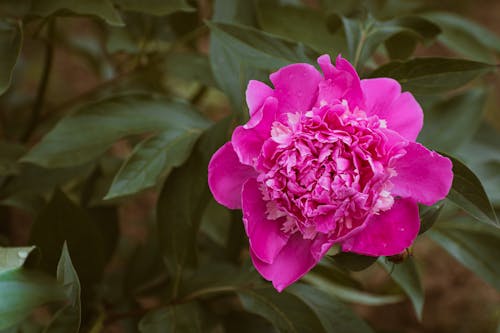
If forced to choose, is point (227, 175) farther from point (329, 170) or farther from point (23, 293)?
point (23, 293)

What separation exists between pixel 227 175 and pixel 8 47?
0.26m

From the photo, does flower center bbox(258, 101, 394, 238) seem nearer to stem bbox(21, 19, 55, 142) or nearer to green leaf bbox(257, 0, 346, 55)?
green leaf bbox(257, 0, 346, 55)

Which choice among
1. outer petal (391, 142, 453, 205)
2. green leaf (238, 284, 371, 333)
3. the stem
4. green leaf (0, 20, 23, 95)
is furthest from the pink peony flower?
the stem

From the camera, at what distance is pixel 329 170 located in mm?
466

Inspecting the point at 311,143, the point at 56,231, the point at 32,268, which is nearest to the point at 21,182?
the point at 56,231

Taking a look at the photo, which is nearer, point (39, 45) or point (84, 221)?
point (84, 221)

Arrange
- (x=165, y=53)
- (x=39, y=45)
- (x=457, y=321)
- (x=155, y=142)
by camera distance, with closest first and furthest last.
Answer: (x=155, y=142), (x=165, y=53), (x=457, y=321), (x=39, y=45)

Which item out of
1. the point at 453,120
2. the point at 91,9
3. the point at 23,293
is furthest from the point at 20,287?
the point at 453,120

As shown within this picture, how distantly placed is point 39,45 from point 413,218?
1.05m

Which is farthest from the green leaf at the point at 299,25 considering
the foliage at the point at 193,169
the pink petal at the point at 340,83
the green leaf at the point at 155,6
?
the pink petal at the point at 340,83

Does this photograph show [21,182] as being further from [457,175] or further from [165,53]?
[457,175]

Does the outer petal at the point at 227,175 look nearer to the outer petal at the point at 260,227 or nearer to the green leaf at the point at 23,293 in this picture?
the outer petal at the point at 260,227

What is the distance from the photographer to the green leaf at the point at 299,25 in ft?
2.38

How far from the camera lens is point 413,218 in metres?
0.47
